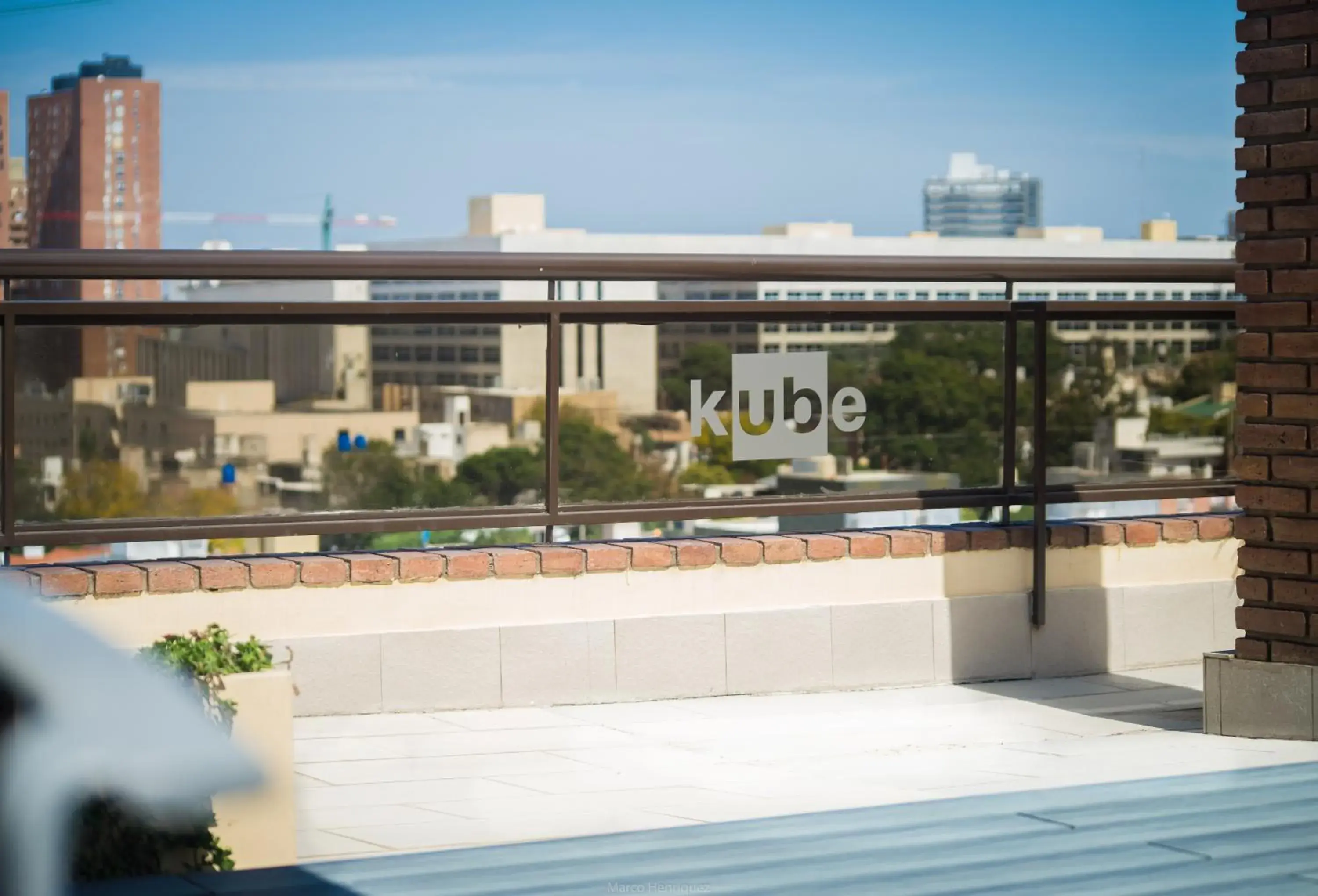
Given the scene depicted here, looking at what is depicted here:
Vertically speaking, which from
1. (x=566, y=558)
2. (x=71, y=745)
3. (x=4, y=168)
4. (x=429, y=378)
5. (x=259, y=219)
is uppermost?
(x=4, y=168)

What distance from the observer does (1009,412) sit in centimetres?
848

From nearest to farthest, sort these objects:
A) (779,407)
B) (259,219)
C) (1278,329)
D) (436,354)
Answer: (1278,329) → (436,354) → (779,407) → (259,219)

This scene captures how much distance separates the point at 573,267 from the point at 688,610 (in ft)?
5.26

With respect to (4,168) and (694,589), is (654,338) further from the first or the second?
(4,168)

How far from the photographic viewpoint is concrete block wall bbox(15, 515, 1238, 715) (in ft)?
23.1

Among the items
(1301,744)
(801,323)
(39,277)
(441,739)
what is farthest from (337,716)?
(1301,744)

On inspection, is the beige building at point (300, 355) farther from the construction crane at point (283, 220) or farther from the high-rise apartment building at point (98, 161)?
the high-rise apartment building at point (98, 161)

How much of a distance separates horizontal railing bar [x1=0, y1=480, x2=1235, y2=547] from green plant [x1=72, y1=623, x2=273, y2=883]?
1983 mm

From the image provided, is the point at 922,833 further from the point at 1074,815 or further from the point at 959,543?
the point at 959,543

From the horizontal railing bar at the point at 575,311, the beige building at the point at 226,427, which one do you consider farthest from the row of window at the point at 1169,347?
the beige building at the point at 226,427

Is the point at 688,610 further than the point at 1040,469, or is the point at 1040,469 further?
the point at 1040,469

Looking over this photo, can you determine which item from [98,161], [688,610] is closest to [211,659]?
[688,610]

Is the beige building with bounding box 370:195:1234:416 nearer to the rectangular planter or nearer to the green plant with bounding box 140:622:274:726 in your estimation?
the green plant with bounding box 140:622:274:726

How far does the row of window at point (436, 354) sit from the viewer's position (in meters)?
7.42
